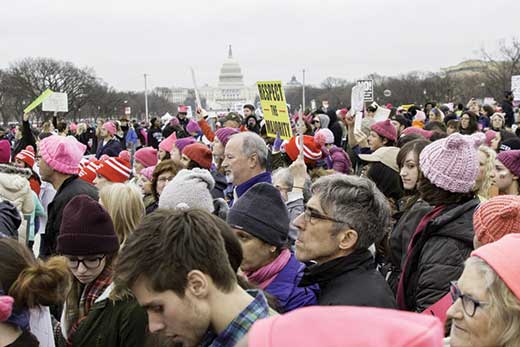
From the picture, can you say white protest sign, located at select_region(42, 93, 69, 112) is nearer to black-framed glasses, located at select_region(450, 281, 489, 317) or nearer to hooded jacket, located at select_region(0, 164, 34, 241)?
hooded jacket, located at select_region(0, 164, 34, 241)

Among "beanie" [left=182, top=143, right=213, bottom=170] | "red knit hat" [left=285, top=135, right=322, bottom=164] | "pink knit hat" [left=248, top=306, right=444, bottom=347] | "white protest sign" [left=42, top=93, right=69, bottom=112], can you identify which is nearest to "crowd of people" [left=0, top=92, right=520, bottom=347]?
"pink knit hat" [left=248, top=306, right=444, bottom=347]

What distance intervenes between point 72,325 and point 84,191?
8.54ft

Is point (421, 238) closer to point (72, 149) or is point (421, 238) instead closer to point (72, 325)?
point (72, 325)

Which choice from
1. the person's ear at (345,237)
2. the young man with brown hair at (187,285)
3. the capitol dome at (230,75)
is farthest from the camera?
the capitol dome at (230,75)

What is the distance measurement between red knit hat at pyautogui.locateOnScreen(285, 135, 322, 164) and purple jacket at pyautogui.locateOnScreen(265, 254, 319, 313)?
347 centimetres

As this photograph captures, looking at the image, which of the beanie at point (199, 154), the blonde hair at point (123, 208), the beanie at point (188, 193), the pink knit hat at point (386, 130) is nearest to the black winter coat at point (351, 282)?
the beanie at point (188, 193)

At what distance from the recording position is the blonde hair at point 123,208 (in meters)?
4.43

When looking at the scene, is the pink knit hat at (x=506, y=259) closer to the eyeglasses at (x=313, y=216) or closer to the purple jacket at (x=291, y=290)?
the eyeglasses at (x=313, y=216)

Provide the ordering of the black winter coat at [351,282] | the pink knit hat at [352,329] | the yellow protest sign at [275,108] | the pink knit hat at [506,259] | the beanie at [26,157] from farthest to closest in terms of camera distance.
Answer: the beanie at [26,157] → the yellow protest sign at [275,108] → the black winter coat at [351,282] → the pink knit hat at [506,259] → the pink knit hat at [352,329]

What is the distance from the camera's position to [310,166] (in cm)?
746

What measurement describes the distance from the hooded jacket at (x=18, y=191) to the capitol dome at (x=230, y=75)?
135462 millimetres

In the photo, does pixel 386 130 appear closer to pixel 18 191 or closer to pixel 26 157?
pixel 18 191

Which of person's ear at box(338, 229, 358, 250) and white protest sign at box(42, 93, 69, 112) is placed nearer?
person's ear at box(338, 229, 358, 250)

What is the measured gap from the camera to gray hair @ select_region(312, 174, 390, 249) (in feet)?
11.5
